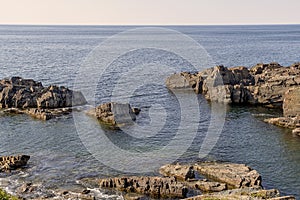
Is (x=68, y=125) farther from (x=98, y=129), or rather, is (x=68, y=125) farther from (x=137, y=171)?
(x=137, y=171)

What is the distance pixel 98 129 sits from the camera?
206 feet

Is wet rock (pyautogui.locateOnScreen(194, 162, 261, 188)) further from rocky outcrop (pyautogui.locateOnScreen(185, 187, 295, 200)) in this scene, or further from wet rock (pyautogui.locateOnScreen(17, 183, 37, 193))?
wet rock (pyautogui.locateOnScreen(17, 183, 37, 193))

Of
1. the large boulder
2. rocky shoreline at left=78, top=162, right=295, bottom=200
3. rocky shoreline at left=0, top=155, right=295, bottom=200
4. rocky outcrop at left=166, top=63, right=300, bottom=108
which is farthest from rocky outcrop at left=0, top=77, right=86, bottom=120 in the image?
rocky shoreline at left=78, top=162, right=295, bottom=200

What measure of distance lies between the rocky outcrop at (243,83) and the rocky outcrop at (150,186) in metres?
44.0

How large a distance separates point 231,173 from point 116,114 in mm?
27467

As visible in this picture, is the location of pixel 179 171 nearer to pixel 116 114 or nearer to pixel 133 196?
pixel 133 196

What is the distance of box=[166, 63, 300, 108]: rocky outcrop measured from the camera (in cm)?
7856

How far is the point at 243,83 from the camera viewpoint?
296 feet

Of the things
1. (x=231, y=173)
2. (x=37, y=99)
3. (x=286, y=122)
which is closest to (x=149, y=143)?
(x=231, y=173)

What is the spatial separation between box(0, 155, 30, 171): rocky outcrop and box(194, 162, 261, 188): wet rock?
2012 cm

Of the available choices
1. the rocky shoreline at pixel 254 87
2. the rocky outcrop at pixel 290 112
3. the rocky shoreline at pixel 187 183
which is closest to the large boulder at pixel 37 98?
the rocky shoreline at pixel 254 87

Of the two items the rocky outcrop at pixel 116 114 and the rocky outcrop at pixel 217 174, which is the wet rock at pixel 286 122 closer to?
the rocky outcrop at pixel 217 174

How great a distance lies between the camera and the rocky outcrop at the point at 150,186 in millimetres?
39656

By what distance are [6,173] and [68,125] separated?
66.2ft
